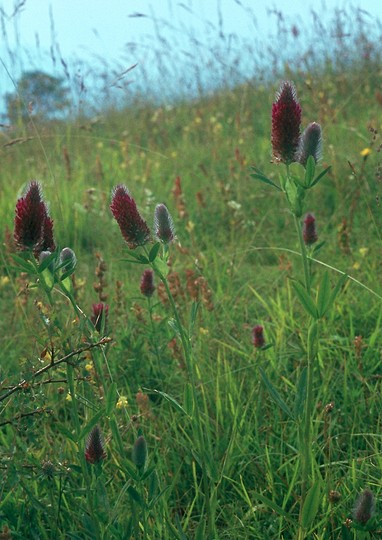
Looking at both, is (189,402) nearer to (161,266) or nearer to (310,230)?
(161,266)

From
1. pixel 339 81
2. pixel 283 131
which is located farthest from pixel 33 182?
pixel 339 81

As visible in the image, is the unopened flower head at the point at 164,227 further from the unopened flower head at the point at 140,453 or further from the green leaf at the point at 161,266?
the unopened flower head at the point at 140,453

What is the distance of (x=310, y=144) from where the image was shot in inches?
56.8

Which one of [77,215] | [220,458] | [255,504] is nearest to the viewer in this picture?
[255,504]

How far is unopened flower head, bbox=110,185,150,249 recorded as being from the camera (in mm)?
1422

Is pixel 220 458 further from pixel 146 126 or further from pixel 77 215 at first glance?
pixel 146 126

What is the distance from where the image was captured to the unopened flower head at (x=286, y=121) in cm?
140

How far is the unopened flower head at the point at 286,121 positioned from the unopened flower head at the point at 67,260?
414 mm

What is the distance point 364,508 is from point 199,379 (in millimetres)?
824

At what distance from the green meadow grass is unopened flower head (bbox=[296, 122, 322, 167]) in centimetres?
34

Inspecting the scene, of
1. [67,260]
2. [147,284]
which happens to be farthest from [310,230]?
[67,260]

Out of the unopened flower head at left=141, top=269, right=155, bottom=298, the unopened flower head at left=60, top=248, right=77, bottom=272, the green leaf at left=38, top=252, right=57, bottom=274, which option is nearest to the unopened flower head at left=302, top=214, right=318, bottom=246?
the unopened flower head at left=141, top=269, right=155, bottom=298

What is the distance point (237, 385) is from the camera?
2.22 meters

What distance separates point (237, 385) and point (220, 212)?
200cm
